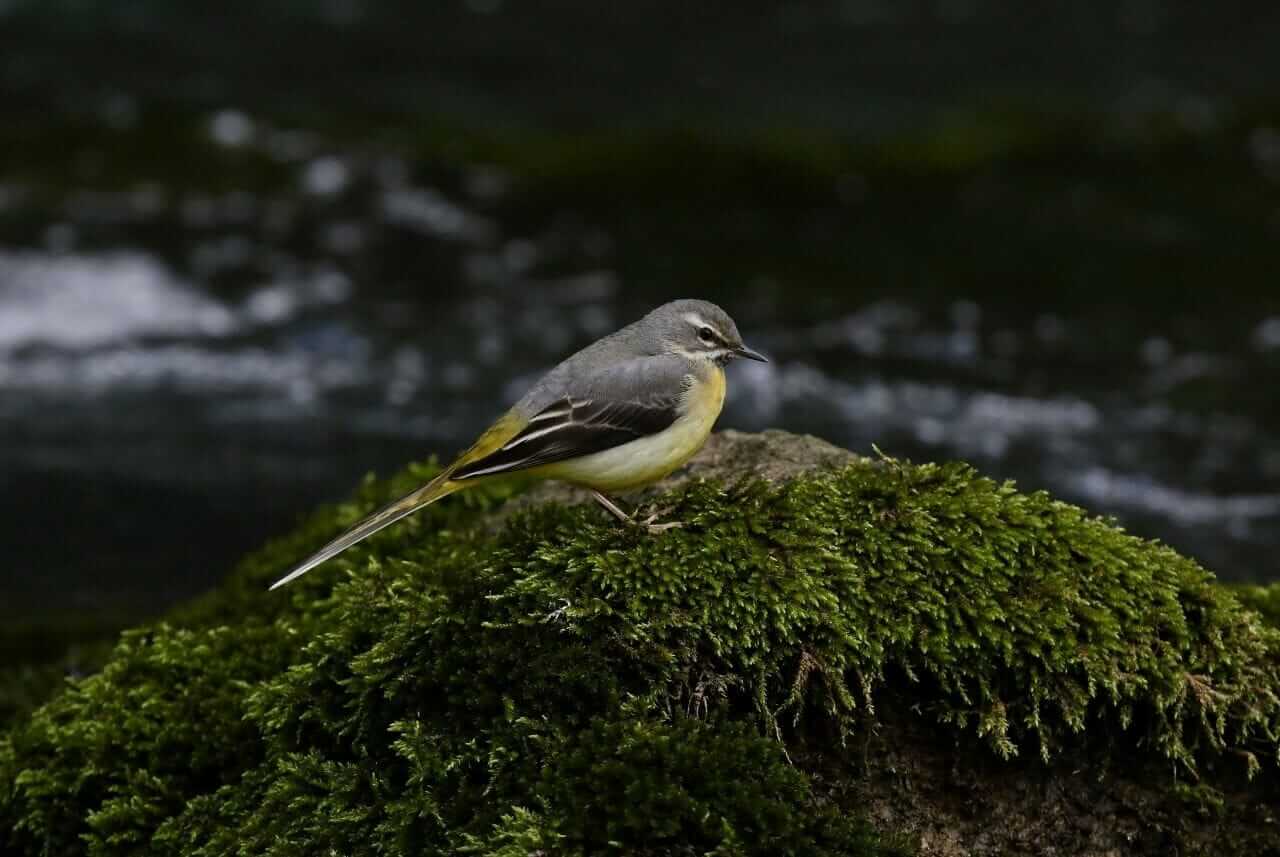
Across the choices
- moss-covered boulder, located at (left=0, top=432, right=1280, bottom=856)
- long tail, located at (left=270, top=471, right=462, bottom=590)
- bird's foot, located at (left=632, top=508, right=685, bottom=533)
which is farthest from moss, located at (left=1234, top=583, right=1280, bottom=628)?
long tail, located at (left=270, top=471, right=462, bottom=590)

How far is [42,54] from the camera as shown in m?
18.2

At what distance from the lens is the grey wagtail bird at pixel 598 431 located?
5.98m

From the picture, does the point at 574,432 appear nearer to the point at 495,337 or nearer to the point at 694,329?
the point at 694,329

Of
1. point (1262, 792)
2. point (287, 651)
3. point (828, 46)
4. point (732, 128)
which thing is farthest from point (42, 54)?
point (1262, 792)

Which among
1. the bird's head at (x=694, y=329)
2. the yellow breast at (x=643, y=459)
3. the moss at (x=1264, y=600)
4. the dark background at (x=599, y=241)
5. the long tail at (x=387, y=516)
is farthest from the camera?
the dark background at (x=599, y=241)

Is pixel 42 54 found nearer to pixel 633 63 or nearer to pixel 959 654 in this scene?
pixel 633 63

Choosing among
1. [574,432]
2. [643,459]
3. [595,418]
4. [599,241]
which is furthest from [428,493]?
[599,241]

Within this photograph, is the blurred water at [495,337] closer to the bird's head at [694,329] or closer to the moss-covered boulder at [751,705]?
the moss-covered boulder at [751,705]

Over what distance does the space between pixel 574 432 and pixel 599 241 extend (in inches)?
402

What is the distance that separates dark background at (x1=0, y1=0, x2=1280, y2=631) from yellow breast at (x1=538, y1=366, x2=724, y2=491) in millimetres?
4792

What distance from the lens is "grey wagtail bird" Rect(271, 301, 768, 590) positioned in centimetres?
598

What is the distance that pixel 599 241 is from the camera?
16.0m

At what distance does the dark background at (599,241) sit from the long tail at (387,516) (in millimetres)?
4270

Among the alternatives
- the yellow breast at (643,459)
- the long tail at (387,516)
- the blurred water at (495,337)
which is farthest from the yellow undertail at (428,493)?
the blurred water at (495,337)
